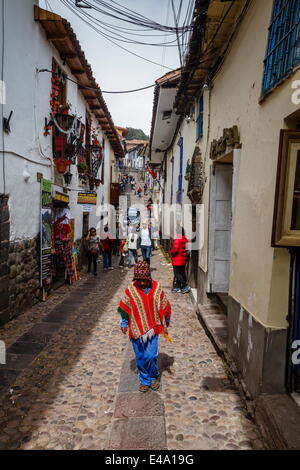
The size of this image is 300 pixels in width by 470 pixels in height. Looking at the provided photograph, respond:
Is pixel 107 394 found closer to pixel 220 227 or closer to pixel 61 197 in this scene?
pixel 220 227

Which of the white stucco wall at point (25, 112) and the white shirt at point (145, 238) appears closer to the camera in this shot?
the white stucco wall at point (25, 112)

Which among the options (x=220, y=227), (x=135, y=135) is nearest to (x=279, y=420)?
(x=220, y=227)

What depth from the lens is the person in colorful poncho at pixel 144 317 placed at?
3900 millimetres

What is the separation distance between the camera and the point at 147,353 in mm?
3965

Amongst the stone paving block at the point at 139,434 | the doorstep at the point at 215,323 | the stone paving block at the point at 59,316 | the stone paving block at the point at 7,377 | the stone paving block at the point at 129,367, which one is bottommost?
the stone paving block at the point at 59,316

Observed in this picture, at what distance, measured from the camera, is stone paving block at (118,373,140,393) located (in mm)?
4016

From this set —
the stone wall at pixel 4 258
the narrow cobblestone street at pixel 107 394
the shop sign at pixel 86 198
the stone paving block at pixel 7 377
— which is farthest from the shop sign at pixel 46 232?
the stone paving block at pixel 7 377

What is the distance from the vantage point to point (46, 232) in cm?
809

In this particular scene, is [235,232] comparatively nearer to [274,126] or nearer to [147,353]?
[274,126]

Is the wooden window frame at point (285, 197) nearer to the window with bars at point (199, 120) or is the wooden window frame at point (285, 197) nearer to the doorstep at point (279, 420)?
the doorstep at point (279, 420)

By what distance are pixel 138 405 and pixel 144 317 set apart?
37.5 inches

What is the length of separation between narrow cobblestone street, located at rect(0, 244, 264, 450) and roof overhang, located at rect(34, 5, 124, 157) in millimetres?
6550

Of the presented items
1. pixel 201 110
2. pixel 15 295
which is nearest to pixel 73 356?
pixel 15 295

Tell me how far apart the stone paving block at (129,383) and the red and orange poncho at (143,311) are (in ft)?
2.17
